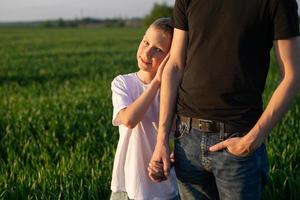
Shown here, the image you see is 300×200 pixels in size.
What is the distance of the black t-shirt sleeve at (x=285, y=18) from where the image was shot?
2.21m

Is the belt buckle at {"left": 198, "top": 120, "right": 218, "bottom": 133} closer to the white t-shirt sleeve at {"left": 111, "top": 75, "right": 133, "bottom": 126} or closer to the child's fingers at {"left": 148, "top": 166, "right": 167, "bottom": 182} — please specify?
the child's fingers at {"left": 148, "top": 166, "right": 167, "bottom": 182}

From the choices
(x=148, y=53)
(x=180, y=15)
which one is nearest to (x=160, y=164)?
(x=148, y=53)

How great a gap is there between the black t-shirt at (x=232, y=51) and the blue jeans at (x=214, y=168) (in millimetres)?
116

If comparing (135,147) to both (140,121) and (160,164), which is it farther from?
(160,164)

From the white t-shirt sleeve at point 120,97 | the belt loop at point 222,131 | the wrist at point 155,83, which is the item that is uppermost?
the wrist at point 155,83

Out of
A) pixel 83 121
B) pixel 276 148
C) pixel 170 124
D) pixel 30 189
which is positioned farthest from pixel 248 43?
pixel 83 121

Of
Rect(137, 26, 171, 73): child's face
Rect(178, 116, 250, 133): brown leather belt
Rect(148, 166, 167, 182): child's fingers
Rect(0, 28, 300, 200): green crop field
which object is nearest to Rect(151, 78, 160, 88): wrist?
Rect(137, 26, 171, 73): child's face

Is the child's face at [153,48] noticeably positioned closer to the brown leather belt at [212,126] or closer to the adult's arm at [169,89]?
the adult's arm at [169,89]

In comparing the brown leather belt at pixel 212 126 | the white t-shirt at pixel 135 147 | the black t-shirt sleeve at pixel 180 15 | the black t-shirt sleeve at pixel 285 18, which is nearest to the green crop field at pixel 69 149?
the white t-shirt at pixel 135 147

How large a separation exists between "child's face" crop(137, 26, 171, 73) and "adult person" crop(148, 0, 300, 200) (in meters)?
0.16

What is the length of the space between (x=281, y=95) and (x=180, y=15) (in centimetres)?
56

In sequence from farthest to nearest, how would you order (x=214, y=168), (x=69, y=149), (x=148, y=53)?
(x=69, y=149) < (x=148, y=53) < (x=214, y=168)

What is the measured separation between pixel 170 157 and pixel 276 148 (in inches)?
106

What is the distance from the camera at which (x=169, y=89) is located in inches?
97.3
